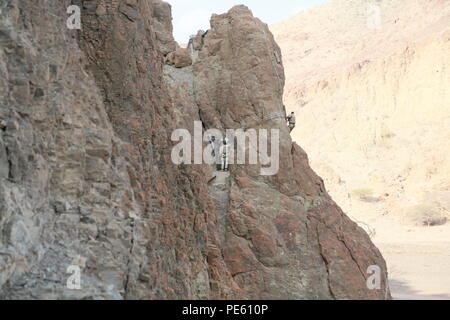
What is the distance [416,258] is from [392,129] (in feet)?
75.1

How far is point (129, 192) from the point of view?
7.44m

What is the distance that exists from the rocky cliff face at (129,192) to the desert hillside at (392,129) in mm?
10275

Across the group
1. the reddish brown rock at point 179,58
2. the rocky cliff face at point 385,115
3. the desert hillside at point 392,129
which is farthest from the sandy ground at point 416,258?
the reddish brown rock at point 179,58

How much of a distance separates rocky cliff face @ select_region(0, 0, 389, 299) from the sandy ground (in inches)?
347

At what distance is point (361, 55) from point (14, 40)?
61196 mm

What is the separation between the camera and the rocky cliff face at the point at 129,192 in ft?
20.3

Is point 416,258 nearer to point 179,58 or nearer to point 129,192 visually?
point 179,58

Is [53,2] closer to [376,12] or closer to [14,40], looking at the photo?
[14,40]

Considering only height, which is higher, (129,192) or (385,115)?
(385,115)

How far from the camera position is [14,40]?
6488 mm

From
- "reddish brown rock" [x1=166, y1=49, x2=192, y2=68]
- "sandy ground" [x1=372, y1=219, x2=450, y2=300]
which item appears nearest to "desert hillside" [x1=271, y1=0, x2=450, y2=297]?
"sandy ground" [x1=372, y1=219, x2=450, y2=300]

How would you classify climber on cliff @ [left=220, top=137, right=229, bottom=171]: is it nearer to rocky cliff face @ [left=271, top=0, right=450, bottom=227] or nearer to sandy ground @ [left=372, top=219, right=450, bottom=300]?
sandy ground @ [left=372, top=219, right=450, bottom=300]

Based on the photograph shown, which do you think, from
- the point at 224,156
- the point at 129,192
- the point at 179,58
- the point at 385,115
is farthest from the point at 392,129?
the point at 129,192
